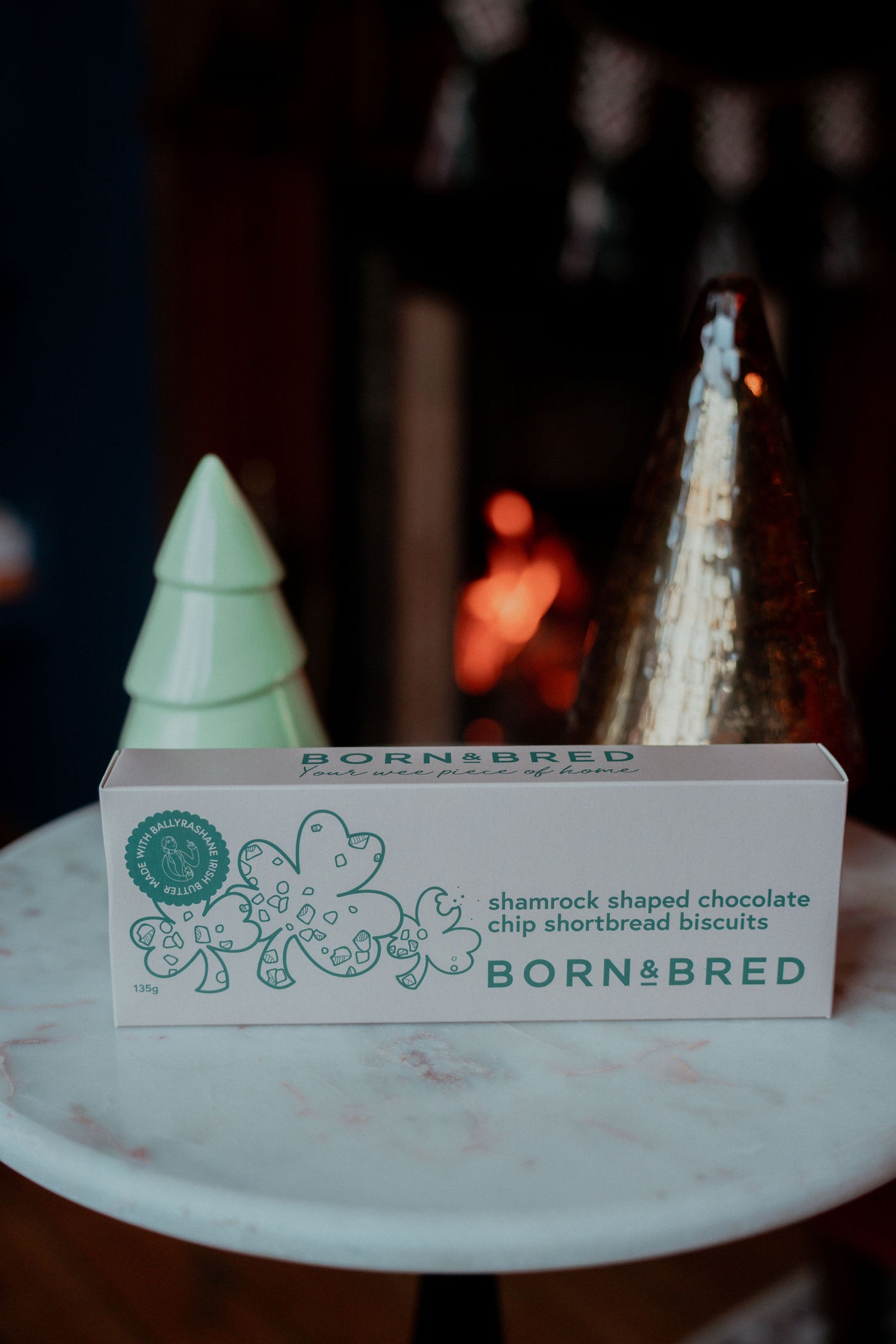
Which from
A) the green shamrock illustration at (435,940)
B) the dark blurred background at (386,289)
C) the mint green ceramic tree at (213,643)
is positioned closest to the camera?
the green shamrock illustration at (435,940)

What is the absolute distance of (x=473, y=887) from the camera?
446 millimetres

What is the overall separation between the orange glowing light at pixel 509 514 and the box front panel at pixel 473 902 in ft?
4.95

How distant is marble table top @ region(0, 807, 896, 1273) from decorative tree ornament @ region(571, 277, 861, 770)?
0.14 meters

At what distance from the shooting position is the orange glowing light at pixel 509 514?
192 cm

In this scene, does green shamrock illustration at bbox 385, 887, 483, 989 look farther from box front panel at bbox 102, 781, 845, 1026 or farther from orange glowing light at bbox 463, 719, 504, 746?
orange glowing light at bbox 463, 719, 504, 746

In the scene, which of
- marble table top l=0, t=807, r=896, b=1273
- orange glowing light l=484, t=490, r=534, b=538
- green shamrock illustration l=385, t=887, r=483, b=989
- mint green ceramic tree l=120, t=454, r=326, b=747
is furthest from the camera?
orange glowing light l=484, t=490, r=534, b=538

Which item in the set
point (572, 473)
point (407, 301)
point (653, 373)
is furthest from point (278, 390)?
point (653, 373)

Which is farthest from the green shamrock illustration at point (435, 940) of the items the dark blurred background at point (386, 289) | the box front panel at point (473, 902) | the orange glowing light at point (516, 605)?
the orange glowing light at point (516, 605)

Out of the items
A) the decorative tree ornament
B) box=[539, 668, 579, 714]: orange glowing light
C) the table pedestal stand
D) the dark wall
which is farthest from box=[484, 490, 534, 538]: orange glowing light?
the table pedestal stand

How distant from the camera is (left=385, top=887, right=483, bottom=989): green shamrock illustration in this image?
1.47ft

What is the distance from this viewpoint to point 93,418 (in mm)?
1659

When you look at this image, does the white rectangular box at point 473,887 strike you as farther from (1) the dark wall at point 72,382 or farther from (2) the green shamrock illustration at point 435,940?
(1) the dark wall at point 72,382

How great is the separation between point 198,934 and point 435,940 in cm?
10

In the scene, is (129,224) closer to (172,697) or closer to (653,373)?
(653,373)
